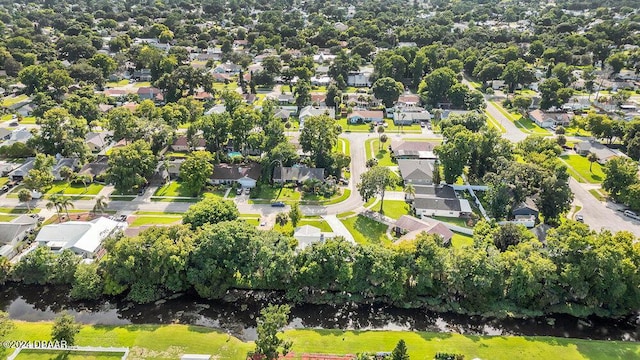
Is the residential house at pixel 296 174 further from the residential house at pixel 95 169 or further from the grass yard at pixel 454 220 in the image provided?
the residential house at pixel 95 169

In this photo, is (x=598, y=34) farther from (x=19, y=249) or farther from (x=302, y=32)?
(x=19, y=249)

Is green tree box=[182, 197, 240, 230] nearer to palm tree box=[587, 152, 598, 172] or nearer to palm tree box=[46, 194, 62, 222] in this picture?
palm tree box=[46, 194, 62, 222]

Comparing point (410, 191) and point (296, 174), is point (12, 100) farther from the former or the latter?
point (410, 191)

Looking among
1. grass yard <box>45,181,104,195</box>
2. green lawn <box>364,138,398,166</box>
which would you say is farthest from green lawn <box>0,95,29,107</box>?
green lawn <box>364,138,398,166</box>

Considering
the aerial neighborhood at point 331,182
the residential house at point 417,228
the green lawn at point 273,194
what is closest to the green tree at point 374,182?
the aerial neighborhood at point 331,182

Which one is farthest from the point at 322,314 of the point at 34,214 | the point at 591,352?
the point at 34,214

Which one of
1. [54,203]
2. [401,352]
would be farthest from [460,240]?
[54,203]
